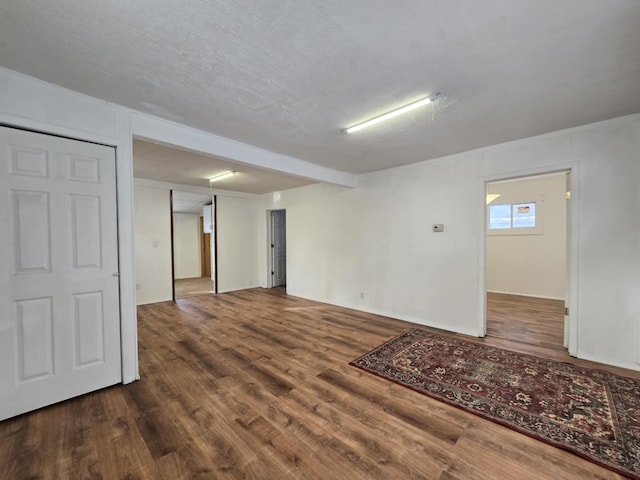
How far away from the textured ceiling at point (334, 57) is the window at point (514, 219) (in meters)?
3.79

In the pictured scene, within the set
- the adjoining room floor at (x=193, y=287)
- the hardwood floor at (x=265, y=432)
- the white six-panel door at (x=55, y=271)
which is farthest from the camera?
the adjoining room floor at (x=193, y=287)

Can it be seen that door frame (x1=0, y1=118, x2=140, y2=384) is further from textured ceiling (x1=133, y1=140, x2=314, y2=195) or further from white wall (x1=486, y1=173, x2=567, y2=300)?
white wall (x1=486, y1=173, x2=567, y2=300)

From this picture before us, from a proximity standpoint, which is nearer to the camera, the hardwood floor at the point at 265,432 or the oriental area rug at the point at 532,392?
the hardwood floor at the point at 265,432

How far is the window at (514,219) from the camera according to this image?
19.3 ft

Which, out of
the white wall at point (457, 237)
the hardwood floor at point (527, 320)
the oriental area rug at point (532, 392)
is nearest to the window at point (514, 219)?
the hardwood floor at point (527, 320)

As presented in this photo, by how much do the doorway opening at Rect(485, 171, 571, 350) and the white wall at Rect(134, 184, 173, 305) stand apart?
6.58 meters

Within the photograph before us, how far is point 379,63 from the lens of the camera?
1.80 metres

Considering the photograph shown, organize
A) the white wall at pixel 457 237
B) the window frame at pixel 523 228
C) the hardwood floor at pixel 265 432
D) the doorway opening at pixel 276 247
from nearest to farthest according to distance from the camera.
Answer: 1. the hardwood floor at pixel 265 432
2. the white wall at pixel 457 237
3. the window frame at pixel 523 228
4. the doorway opening at pixel 276 247

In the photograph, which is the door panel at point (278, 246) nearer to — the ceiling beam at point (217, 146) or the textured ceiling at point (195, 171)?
the textured ceiling at point (195, 171)

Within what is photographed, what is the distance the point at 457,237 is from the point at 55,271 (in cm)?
452

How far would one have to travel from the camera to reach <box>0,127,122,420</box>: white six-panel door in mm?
1949

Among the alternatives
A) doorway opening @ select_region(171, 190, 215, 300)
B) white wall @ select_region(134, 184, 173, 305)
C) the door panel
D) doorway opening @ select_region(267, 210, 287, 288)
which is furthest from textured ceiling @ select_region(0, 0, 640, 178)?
doorway opening @ select_region(171, 190, 215, 300)

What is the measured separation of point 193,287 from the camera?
738 centimetres

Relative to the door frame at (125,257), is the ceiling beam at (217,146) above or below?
above
